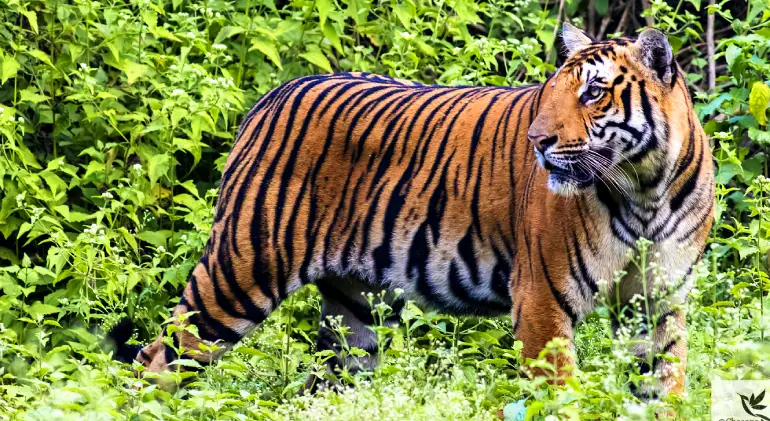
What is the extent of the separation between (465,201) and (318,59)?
6.22 feet

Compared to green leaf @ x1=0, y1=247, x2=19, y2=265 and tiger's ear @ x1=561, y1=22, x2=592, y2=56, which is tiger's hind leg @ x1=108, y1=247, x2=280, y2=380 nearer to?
tiger's ear @ x1=561, y1=22, x2=592, y2=56

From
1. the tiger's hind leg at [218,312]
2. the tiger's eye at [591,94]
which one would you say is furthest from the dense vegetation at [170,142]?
the tiger's eye at [591,94]

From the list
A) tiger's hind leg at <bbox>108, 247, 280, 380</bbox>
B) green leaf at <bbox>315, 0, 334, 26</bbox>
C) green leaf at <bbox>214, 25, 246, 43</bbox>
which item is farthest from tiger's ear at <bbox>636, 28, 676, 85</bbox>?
green leaf at <bbox>214, 25, 246, 43</bbox>

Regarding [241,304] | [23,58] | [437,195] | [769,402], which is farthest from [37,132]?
[769,402]

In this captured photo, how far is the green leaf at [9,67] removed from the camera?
5.37 meters

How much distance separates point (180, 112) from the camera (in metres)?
5.24

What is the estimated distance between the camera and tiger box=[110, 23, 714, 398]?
359cm

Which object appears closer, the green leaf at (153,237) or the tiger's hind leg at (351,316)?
the tiger's hind leg at (351,316)

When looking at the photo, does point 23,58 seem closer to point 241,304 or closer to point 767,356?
point 241,304

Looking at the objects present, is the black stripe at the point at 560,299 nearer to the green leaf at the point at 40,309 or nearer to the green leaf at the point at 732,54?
the green leaf at the point at 732,54

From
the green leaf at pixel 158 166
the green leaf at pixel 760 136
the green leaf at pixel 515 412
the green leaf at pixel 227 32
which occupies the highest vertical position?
the green leaf at pixel 227 32

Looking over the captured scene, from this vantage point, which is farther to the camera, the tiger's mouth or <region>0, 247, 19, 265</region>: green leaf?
<region>0, 247, 19, 265</region>: green leaf

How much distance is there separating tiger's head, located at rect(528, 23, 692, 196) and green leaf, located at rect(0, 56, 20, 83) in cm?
279

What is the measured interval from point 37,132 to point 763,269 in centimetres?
356
